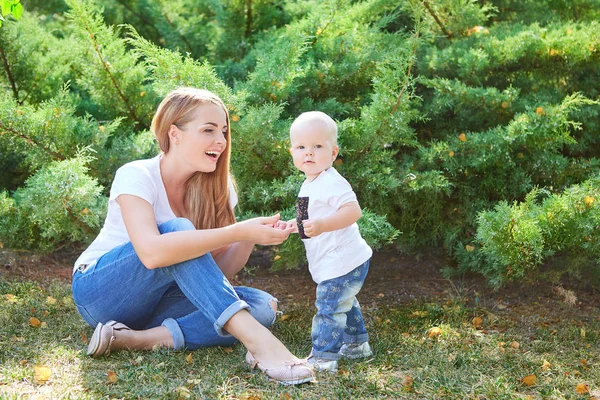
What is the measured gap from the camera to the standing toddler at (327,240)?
245cm

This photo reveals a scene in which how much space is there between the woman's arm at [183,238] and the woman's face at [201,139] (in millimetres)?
347

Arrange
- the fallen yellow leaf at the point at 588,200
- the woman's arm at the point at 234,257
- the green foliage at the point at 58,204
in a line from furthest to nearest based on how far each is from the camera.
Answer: the green foliage at the point at 58,204, the fallen yellow leaf at the point at 588,200, the woman's arm at the point at 234,257

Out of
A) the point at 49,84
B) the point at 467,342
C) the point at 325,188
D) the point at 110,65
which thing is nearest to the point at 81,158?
the point at 110,65

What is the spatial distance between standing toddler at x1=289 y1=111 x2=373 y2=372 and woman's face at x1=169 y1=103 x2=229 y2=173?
36 cm

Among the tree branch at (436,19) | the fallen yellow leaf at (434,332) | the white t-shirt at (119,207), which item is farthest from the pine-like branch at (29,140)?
the tree branch at (436,19)

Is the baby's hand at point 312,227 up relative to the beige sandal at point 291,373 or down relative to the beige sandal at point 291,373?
up

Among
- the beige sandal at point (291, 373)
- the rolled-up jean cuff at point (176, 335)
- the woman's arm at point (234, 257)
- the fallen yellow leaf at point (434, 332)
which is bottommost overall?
the fallen yellow leaf at point (434, 332)

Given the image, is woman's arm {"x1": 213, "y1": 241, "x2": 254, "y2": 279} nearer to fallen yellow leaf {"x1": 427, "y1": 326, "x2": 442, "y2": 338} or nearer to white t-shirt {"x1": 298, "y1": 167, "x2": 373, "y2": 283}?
white t-shirt {"x1": 298, "y1": 167, "x2": 373, "y2": 283}

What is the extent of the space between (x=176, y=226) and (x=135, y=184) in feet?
0.74

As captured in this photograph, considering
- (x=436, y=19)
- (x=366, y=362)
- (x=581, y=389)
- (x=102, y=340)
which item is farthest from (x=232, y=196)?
(x=436, y=19)

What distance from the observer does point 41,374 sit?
2354 mm

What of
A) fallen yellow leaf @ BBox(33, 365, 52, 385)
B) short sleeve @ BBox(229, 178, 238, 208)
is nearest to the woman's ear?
short sleeve @ BBox(229, 178, 238, 208)

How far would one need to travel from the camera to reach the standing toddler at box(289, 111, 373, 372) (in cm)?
245

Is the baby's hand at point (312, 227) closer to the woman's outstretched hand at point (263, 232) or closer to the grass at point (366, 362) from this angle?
the woman's outstretched hand at point (263, 232)
